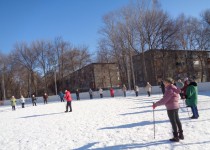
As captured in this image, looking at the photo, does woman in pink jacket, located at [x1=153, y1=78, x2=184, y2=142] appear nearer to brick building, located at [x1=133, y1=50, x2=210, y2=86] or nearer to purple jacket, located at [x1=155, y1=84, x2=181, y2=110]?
purple jacket, located at [x1=155, y1=84, x2=181, y2=110]

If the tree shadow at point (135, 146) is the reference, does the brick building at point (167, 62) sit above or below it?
above

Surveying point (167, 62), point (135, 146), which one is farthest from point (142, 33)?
point (135, 146)

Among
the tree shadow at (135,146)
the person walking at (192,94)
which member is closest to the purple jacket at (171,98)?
the tree shadow at (135,146)

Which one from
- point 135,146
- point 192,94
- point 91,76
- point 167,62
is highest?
point 167,62

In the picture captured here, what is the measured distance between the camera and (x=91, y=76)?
66688 millimetres

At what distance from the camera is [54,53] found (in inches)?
2468

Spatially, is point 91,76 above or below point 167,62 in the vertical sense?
below

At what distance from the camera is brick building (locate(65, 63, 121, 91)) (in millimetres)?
65531

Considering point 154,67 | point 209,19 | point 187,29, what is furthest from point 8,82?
point 209,19

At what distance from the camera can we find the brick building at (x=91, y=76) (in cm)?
6553

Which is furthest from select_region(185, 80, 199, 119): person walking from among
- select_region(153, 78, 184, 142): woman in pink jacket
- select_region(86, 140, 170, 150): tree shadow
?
select_region(86, 140, 170, 150): tree shadow

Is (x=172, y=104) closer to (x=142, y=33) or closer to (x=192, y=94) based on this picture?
(x=192, y=94)

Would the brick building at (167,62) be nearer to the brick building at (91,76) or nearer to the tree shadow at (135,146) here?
the brick building at (91,76)

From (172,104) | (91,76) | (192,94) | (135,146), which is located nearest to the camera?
(172,104)
